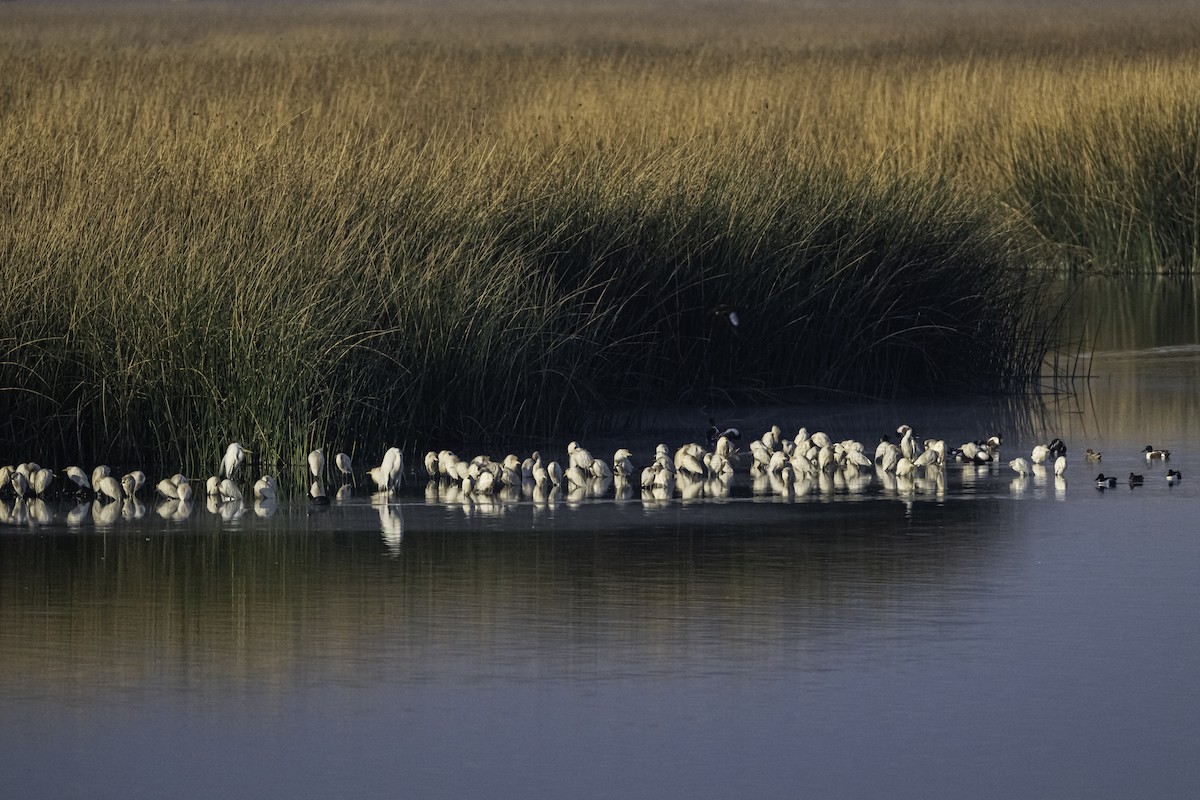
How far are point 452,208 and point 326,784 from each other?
748 cm

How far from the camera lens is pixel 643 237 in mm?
13328

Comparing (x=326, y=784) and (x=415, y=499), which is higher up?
(x=415, y=499)

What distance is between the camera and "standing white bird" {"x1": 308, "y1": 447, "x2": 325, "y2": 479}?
10.1 metres

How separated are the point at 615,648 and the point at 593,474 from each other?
3577 mm

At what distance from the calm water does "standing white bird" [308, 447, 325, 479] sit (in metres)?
0.47

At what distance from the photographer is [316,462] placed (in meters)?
10.2

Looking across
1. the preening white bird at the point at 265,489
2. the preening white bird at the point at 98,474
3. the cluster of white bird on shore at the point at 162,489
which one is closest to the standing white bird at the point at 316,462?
the cluster of white bird on shore at the point at 162,489

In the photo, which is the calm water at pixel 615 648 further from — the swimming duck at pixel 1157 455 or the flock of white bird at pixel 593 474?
the swimming duck at pixel 1157 455

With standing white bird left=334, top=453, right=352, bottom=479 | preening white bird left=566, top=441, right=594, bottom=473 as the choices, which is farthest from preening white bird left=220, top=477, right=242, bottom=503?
preening white bird left=566, top=441, right=594, bottom=473

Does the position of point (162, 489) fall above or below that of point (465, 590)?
above

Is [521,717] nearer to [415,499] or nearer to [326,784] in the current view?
[326,784]

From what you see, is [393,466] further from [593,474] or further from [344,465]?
[593,474]

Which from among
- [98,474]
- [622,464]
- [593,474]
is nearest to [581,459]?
[593,474]

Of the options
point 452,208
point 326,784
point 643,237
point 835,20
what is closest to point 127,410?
point 452,208
